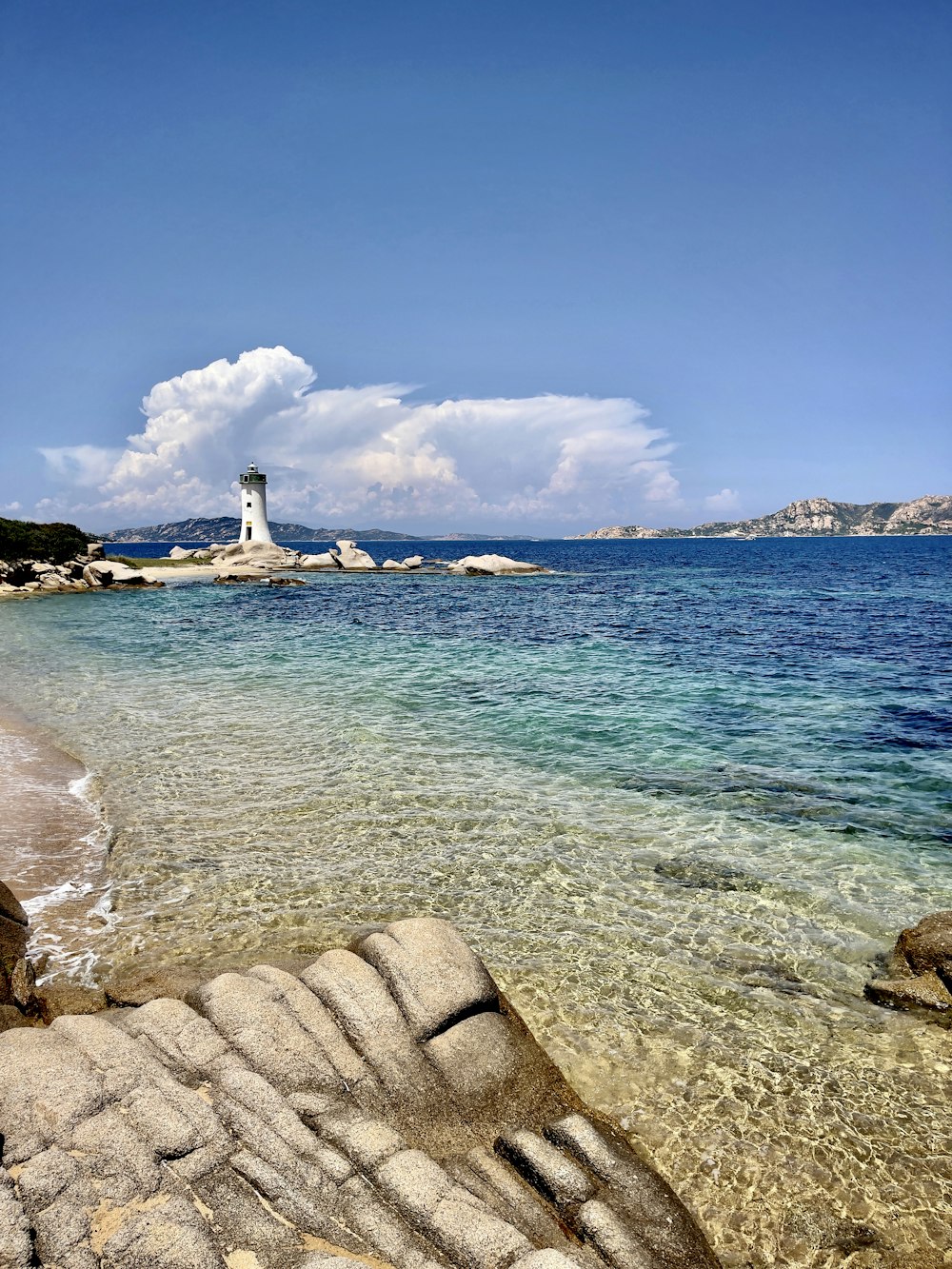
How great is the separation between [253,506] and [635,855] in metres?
100

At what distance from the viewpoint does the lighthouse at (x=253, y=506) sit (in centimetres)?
10275

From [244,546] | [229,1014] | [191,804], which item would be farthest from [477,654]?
[244,546]

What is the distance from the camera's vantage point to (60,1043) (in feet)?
18.8

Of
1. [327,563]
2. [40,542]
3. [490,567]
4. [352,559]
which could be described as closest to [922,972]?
[490,567]

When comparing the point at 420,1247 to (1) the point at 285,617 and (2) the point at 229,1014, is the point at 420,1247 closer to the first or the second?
(2) the point at 229,1014

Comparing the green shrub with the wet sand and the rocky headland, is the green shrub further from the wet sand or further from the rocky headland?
the wet sand

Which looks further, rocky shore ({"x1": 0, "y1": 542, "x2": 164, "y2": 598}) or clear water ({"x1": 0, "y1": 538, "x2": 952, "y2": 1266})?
rocky shore ({"x1": 0, "y1": 542, "x2": 164, "y2": 598})

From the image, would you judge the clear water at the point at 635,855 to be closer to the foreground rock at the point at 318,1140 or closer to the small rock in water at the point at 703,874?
the small rock in water at the point at 703,874

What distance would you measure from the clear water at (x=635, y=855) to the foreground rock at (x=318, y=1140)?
106cm

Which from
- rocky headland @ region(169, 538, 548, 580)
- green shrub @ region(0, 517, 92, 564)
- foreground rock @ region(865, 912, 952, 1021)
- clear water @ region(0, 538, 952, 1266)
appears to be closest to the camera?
clear water @ region(0, 538, 952, 1266)

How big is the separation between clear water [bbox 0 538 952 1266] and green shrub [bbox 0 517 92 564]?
165 ft

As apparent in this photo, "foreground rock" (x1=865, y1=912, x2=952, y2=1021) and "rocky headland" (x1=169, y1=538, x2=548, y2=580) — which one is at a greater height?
"rocky headland" (x1=169, y1=538, x2=548, y2=580)

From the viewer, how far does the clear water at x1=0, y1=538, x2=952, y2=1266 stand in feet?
21.9

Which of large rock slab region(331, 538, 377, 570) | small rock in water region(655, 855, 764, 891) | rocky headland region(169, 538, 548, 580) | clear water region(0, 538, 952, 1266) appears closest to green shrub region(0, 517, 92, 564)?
rocky headland region(169, 538, 548, 580)
